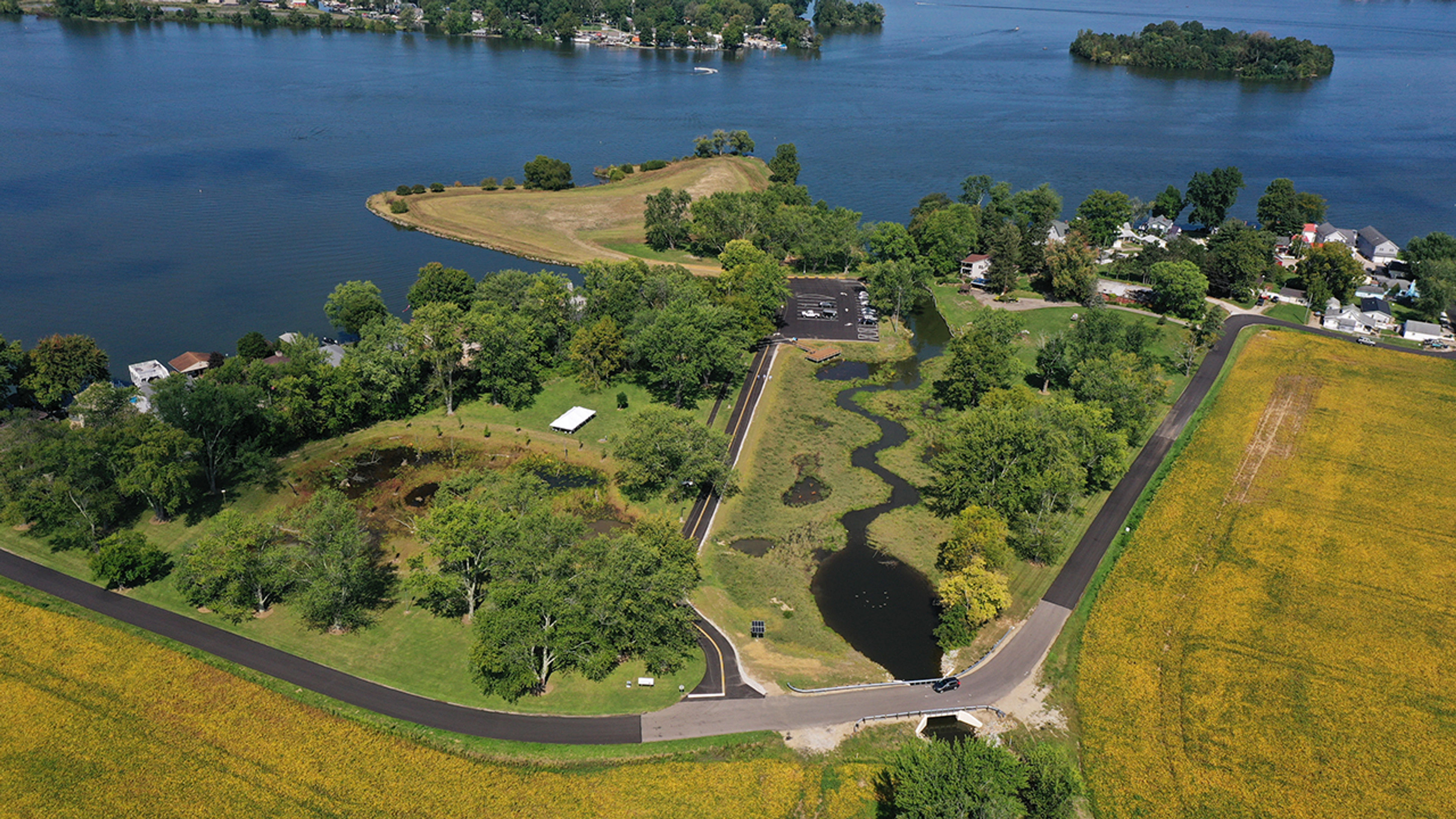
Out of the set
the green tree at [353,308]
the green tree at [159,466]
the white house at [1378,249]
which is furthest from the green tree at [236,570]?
the white house at [1378,249]

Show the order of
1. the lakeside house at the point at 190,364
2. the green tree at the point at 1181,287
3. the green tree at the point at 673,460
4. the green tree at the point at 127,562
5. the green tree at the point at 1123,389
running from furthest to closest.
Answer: the green tree at the point at 1181,287 → the lakeside house at the point at 190,364 → the green tree at the point at 1123,389 → the green tree at the point at 673,460 → the green tree at the point at 127,562

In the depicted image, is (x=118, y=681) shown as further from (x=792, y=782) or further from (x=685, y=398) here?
(x=685, y=398)

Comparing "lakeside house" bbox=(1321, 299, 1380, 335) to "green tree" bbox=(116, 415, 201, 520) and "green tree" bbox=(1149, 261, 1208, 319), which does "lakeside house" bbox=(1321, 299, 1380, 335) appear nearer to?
"green tree" bbox=(1149, 261, 1208, 319)

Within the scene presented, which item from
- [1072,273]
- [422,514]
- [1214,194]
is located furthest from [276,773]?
[1214,194]

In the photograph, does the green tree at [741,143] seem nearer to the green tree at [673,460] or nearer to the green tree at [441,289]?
the green tree at [441,289]

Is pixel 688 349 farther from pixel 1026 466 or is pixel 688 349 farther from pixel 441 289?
pixel 1026 466

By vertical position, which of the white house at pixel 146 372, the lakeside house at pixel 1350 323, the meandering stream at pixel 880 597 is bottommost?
the meandering stream at pixel 880 597
